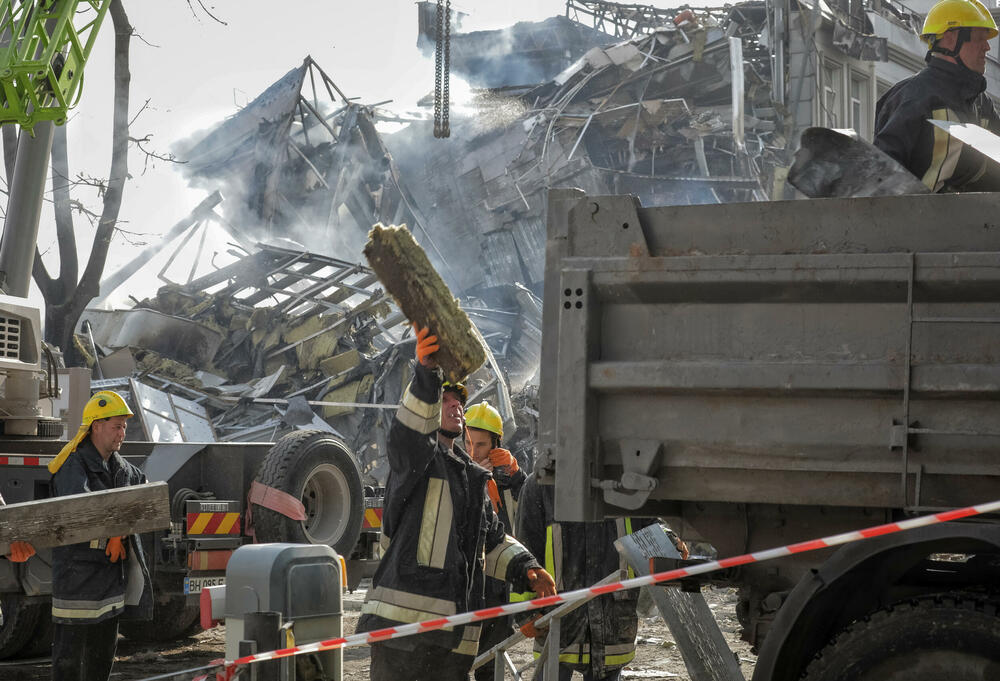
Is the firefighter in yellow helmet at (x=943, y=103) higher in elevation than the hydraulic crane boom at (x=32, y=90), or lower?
lower

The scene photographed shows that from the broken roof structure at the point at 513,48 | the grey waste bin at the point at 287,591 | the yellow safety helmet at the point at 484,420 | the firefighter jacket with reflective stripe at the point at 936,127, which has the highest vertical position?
the broken roof structure at the point at 513,48

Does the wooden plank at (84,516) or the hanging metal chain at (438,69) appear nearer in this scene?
the wooden plank at (84,516)

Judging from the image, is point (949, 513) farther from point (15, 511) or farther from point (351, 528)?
point (351, 528)

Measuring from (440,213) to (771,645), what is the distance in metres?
30.5

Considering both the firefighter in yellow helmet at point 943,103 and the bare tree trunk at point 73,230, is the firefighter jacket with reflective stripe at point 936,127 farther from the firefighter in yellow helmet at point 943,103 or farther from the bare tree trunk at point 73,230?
the bare tree trunk at point 73,230

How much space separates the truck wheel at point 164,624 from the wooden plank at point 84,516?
457cm

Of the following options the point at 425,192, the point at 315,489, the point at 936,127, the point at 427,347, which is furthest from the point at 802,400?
Answer: the point at 425,192

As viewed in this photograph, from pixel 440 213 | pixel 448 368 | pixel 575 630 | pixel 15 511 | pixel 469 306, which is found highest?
pixel 440 213

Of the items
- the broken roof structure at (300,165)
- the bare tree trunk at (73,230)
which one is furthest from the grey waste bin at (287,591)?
the broken roof structure at (300,165)

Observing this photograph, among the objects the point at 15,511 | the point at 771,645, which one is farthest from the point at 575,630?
the point at 15,511

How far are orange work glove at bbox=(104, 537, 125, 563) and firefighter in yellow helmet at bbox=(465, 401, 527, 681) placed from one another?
73.5 inches

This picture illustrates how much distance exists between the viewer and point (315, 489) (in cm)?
790

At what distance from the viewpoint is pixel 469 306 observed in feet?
92.9

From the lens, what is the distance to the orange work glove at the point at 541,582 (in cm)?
478
